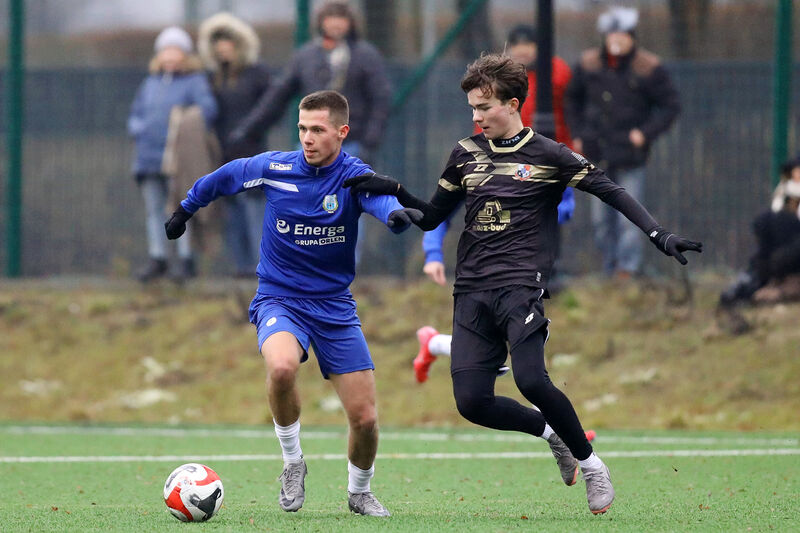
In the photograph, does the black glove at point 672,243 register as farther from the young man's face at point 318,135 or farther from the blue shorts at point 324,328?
the young man's face at point 318,135

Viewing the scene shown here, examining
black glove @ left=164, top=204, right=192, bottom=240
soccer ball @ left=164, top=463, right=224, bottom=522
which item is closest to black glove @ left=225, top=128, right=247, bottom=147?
black glove @ left=164, top=204, right=192, bottom=240

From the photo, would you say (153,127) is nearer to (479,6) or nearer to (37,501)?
(479,6)

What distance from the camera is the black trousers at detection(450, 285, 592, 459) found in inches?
258

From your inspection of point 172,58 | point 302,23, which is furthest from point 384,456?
point 302,23

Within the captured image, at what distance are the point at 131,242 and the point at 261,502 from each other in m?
7.33

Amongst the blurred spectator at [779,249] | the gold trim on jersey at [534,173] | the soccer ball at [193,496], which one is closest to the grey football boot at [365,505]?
the soccer ball at [193,496]

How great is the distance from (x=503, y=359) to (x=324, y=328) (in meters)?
0.89

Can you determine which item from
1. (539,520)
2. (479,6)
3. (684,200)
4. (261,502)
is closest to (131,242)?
(479,6)

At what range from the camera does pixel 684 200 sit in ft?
42.9

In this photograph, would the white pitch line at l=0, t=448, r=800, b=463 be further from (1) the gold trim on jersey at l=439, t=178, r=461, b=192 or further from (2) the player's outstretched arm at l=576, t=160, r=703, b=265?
(2) the player's outstretched arm at l=576, t=160, r=703, b=265

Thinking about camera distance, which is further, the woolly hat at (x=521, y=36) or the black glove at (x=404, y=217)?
the woolly hat at (x=521, y=36)

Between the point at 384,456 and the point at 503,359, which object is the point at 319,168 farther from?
the point at 384,456

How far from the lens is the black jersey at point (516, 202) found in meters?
6.71

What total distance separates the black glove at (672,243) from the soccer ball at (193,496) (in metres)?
2.30
